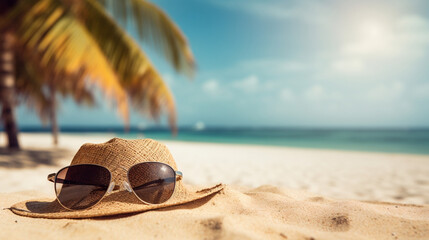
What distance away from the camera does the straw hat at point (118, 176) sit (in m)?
1.40

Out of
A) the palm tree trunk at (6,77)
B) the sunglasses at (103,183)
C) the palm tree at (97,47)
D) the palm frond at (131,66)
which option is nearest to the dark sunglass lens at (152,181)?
the sunglasses at (103,183)

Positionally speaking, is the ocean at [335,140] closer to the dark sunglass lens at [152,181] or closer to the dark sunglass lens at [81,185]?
the dark sunglass lens at [152,181]

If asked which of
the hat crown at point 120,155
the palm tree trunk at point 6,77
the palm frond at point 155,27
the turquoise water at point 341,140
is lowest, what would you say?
the turquoise water at point 341,140

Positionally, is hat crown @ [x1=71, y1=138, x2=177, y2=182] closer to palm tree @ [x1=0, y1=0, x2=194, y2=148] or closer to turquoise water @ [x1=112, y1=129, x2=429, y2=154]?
palm tree @ [x1=0, y1=0, x2=194, y2=148]

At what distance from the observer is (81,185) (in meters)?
1.50

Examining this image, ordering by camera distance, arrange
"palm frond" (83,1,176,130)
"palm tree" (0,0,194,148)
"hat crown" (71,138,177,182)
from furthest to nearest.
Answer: "palm frond" (83,1,176,130), "palm tree" (0,0,194,148), "hat crown" (71,138,177,182)

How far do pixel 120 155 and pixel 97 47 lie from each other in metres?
3.41

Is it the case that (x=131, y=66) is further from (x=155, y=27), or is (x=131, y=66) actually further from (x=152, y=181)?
(x=152, y=181)

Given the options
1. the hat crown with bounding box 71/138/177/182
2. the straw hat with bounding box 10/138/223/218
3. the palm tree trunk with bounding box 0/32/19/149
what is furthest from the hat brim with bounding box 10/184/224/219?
the palm tree trunk with bounding box 0/32/19/149

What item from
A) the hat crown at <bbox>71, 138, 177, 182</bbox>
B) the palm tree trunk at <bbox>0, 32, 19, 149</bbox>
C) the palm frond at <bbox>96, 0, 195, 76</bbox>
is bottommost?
the hat crown at <bbox>71, 138, 177, 182</bbox>

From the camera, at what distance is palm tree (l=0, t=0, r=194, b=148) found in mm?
4195

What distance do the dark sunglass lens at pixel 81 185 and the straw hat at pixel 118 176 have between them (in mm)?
45

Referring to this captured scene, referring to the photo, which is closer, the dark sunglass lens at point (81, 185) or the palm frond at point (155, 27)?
the dark sunglass lens at point (81, 185)

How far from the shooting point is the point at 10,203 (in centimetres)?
173
